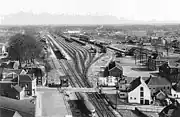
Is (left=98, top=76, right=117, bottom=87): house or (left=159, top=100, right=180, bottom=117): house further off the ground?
(left=159, top=100, right=180, bottom=117): house

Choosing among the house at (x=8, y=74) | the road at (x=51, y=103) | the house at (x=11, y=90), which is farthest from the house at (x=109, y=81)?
the house at (x=11, y=90)

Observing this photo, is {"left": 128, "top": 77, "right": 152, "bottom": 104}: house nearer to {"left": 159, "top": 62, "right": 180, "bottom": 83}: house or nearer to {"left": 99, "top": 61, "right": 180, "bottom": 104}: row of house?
{"left": 99, "top": 61, "right": 180, "bottom": 104}: row of house

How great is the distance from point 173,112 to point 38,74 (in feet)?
45.6

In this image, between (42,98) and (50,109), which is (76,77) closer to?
(42,98)

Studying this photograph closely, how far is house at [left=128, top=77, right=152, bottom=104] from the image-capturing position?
21719 mm

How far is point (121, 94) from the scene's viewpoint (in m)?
22.9

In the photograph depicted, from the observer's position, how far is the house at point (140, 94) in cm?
2172

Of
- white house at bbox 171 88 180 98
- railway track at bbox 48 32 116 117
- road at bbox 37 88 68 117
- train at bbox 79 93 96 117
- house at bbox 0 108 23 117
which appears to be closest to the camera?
house at bbox 0 108 23 117

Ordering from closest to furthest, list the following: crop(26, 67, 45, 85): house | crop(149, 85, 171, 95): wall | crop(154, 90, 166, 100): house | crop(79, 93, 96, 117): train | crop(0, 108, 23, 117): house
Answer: crop(0, 108, 23, 117): house, crop(79, 93, 96, 117): train, crop(154, 90, 166, 100): house, crop(149, 85, 171, 95): wall, crop(26, 67, 45, 85): house

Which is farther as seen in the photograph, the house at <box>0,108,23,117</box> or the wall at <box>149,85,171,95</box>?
the wall at <box>149,85,171,95</box>

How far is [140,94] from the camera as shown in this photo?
21812mm

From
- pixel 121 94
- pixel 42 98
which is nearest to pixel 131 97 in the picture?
pixel 121 94

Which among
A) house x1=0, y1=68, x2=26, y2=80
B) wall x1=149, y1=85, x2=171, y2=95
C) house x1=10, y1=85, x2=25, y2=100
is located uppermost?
house x1=0, y1=68, x2=26, y2=80

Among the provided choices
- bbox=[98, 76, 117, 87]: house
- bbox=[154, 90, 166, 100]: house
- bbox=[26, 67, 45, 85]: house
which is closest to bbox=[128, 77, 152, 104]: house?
bbox=[154, 90, 166, 100]: house
